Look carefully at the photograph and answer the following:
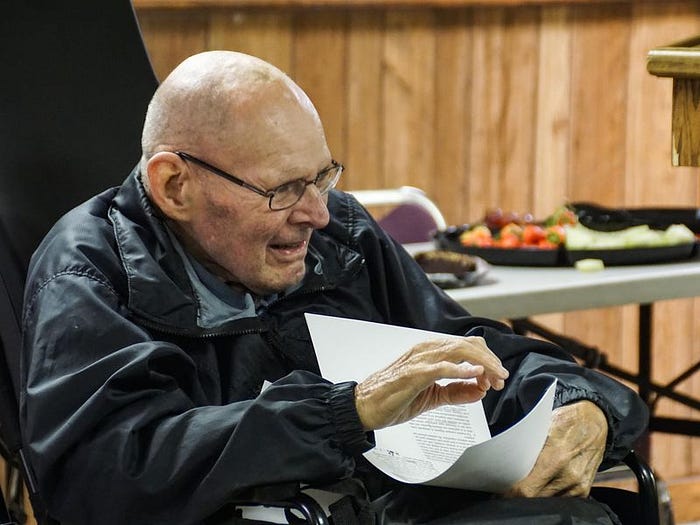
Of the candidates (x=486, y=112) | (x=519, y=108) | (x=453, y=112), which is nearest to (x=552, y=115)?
(x=519, y=108)

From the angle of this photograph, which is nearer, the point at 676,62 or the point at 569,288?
the point at 676,62

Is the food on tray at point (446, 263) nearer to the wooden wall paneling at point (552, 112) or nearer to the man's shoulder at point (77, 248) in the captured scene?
the man's shoulder at point (77, 248)

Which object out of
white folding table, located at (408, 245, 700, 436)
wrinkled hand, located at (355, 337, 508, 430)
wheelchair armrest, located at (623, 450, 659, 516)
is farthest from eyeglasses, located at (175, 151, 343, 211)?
white folding table, located at (408, 245, 700, 436)

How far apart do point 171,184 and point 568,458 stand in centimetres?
Answer: 61

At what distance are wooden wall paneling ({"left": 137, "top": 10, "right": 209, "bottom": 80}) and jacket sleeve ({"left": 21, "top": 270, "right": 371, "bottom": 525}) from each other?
5.86 feet

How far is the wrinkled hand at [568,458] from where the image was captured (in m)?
1.54

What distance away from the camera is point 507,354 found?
1724 mm

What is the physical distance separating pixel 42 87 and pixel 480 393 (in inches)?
35.0

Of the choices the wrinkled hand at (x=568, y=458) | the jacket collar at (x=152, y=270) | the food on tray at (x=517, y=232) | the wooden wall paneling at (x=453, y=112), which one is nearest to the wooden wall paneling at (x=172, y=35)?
the wooden wall paneling at (x=453, y=112)

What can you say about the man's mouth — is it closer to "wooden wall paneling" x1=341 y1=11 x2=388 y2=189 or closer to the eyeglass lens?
the eyeglass lens

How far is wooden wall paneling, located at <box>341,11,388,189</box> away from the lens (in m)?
3.36

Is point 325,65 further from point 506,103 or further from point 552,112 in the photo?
point 552,112

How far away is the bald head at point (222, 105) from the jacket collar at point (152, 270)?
81mm

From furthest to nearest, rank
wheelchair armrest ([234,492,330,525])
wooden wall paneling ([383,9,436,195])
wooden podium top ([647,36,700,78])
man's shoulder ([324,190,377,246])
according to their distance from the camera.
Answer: wooden wall paneling ([383,9,436,195]), man's shoulder ([324,190,377,246]), wooden podium top ([647,36,700,78]), wheelchair armrest ([234,492,330,525])
